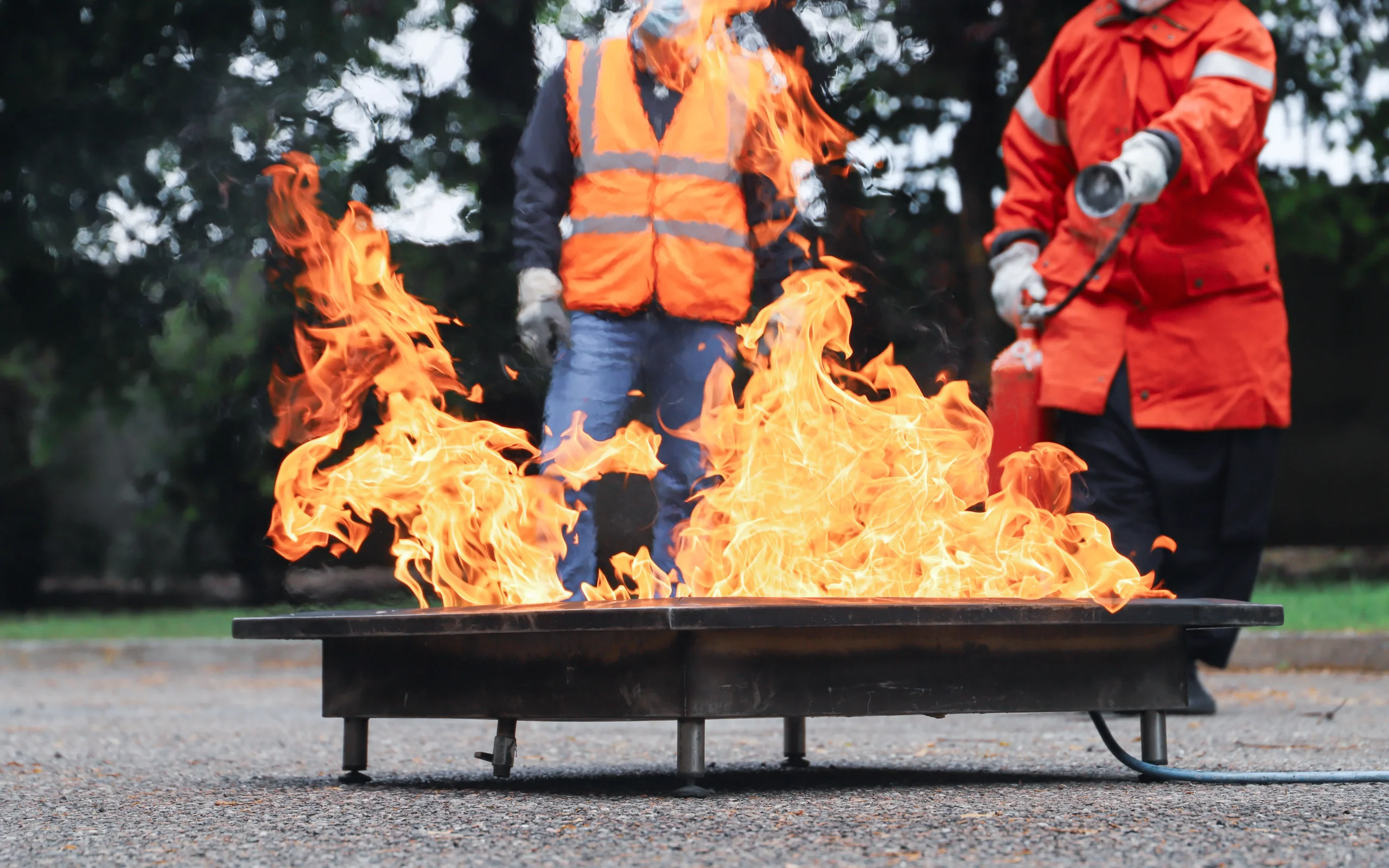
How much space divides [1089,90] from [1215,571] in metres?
1.47

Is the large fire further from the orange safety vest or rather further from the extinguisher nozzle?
the extinguisher nozzle

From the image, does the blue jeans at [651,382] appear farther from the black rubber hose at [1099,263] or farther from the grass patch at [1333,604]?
the grass patch at [1333,604]

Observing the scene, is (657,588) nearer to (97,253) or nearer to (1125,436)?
(1125,436)

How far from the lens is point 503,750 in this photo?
362 centimetres

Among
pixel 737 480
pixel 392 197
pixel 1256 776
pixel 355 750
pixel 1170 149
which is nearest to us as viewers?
pixel 1256 776

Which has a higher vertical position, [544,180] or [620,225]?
[544,180]

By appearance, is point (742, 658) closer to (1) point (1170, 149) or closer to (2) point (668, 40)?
(1) point (1170, 149)

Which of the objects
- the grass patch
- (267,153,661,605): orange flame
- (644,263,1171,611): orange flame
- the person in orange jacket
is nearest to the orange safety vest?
(267,153,661,605): orange flame

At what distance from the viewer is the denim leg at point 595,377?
4605 mm

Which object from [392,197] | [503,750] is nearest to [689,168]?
[503,750]

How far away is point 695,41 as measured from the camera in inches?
189

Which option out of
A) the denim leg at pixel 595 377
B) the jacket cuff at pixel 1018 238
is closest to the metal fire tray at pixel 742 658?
the denim leg at pixel 595 377

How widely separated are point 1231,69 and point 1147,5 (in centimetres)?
38

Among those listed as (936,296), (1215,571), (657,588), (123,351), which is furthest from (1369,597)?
(123,351)
